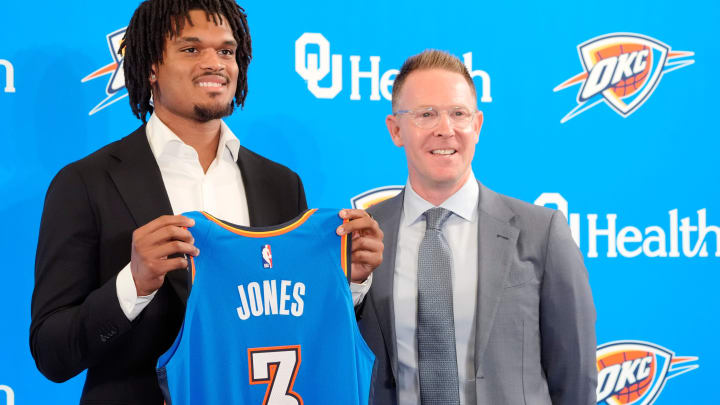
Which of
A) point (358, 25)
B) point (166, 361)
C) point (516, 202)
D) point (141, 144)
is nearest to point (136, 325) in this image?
point (166, 361)

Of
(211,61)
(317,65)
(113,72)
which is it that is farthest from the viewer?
(317,65)

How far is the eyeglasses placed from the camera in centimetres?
167

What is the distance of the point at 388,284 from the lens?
1.64 m

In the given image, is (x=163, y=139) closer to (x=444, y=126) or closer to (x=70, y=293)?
(x=70, y=293)

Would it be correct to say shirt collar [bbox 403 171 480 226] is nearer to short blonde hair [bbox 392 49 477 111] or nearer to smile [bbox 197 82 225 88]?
short blonde hair [bbox 392 49 477 111]

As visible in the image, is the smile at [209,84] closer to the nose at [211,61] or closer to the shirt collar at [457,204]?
the nose at [211,61]

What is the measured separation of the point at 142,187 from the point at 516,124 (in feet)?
4.54

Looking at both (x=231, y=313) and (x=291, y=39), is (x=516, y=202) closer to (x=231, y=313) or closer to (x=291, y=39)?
(x=231, y=313)

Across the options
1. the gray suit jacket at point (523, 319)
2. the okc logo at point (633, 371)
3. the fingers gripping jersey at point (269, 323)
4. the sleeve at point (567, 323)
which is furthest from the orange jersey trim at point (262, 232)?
the okc logo at point (633, 371)

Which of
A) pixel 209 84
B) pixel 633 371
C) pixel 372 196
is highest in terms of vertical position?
pixel 209 84

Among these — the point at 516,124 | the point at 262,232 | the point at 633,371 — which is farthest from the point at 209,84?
the point at 633,371

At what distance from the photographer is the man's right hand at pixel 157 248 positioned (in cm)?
131

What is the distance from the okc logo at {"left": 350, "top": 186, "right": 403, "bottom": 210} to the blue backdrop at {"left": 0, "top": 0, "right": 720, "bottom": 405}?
21mm

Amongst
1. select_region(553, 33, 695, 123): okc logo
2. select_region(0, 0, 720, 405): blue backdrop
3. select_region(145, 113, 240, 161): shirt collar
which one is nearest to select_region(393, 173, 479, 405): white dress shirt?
select_region(145, 113, 240, 161): shirt collar
